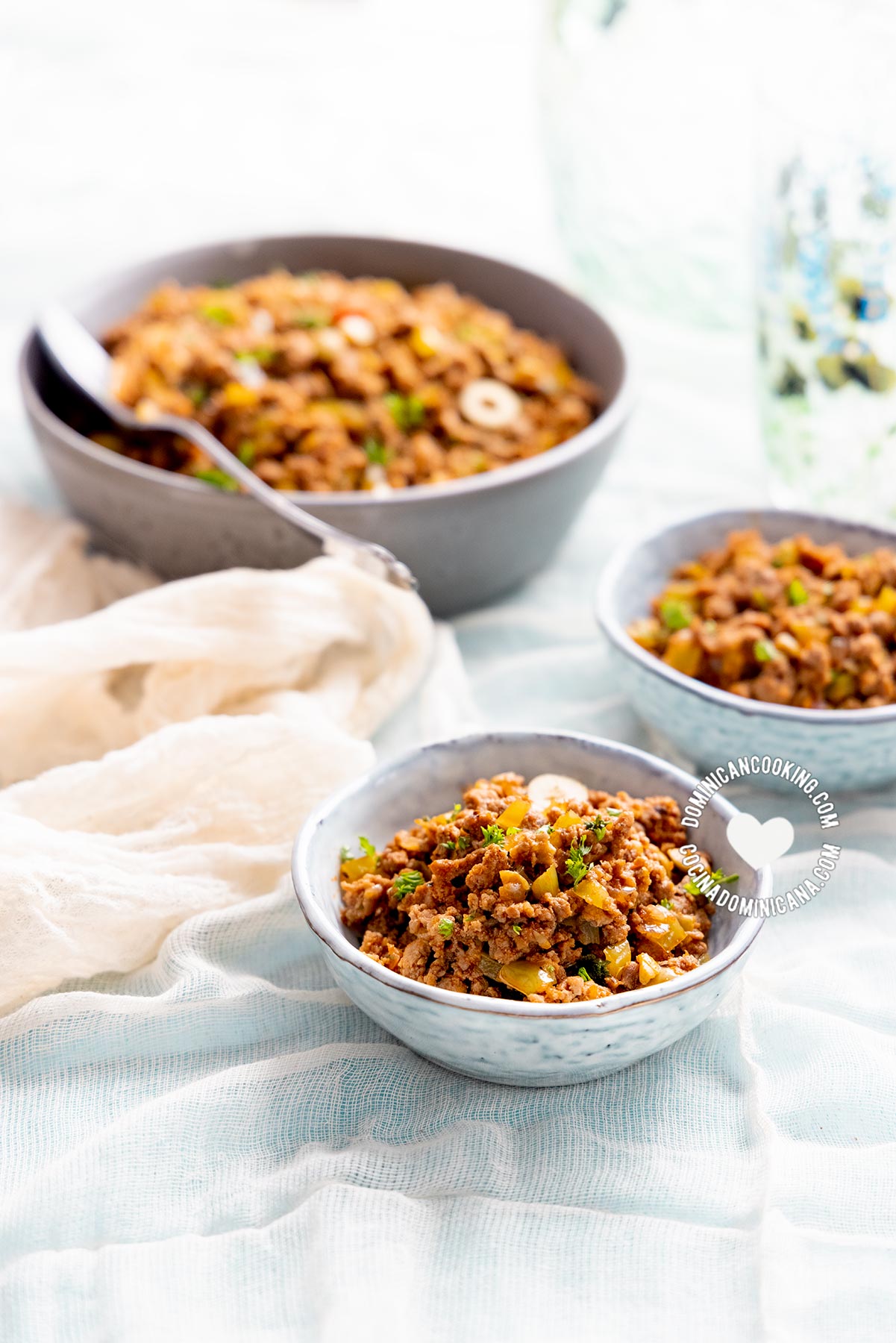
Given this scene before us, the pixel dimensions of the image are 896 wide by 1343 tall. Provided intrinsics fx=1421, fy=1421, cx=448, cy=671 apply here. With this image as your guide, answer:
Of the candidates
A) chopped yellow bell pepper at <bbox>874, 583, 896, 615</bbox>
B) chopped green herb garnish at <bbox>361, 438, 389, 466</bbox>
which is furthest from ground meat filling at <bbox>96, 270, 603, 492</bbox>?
chopped yellow bell pepper at <bbox>874, 583, 896, 615</bbox>

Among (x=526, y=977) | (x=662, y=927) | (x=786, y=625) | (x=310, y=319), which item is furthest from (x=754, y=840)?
(x=310, y=319)

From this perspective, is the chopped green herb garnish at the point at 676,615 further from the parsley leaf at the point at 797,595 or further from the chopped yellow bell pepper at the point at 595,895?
the chopped yellow bell pepper at the point at 595,895

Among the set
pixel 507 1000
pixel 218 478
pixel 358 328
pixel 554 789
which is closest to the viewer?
pixel 507 1000

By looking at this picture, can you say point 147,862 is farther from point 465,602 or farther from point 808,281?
point 808,281

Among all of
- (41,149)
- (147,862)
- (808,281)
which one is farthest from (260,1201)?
(41,149)

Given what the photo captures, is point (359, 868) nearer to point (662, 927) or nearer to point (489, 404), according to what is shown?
point (662, 927)

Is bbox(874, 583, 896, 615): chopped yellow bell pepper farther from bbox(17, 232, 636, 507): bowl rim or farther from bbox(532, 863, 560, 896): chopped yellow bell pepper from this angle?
bbox(532, 863, 560, 896): chopped yellow bell pepper
